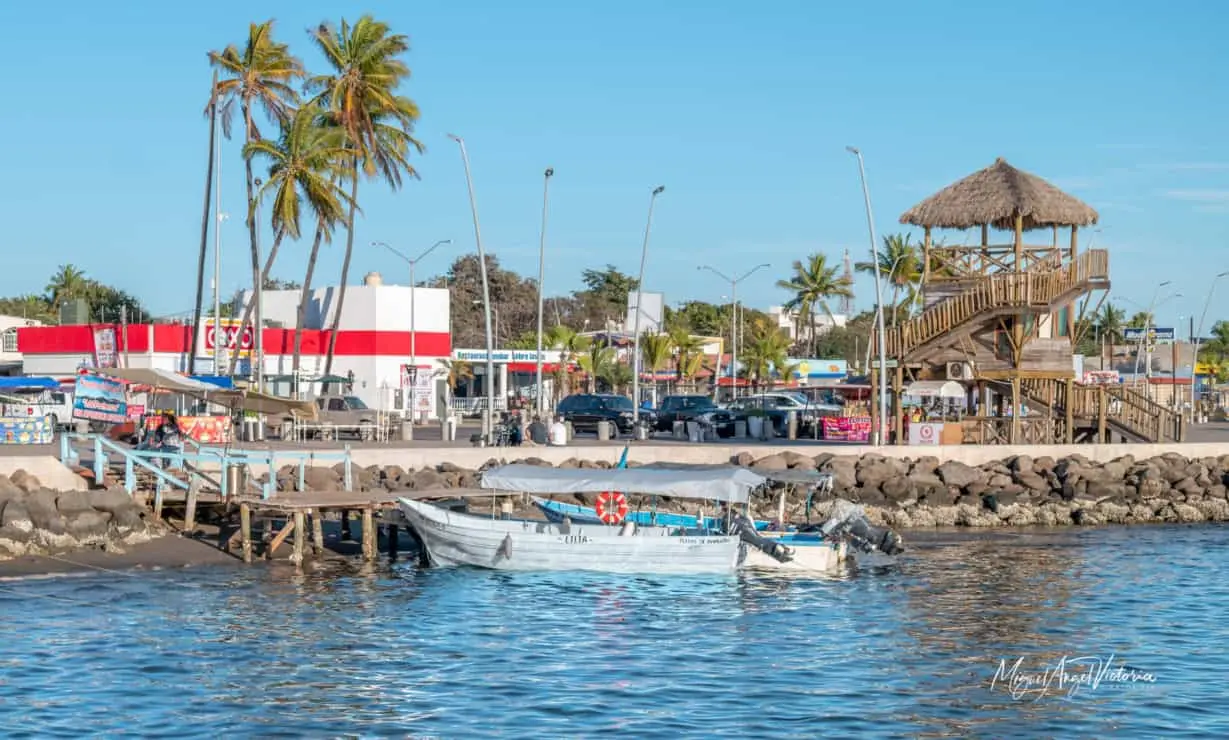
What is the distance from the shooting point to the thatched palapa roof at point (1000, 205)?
47.5m

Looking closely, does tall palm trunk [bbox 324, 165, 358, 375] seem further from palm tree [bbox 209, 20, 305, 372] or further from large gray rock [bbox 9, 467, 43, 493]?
large gray rock [bbox 9, 467, 43, 493]

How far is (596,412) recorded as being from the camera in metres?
57.6

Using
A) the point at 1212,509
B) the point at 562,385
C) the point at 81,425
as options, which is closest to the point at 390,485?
the point at 81,425

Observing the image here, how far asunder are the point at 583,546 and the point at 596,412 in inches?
1086

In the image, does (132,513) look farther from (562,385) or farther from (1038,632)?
(562,385)

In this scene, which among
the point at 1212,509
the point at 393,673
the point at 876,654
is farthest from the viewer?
the point at 1212,509

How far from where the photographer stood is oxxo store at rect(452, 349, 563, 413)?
78688 mm

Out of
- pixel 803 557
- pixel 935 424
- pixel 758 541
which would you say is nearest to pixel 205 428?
pixel 758 541

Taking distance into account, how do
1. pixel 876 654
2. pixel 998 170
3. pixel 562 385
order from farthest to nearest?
pixel 562 385, pixel 998 170, pixel 876 654

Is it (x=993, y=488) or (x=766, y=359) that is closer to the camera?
(x=993, y=488)

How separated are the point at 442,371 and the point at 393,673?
5469 cm

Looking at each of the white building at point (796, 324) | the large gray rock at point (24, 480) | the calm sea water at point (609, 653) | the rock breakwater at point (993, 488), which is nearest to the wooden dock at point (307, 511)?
the calm sea water at point (609, 653)

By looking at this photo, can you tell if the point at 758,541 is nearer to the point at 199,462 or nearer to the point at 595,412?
the point at 199,462

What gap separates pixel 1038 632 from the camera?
1008 inches
